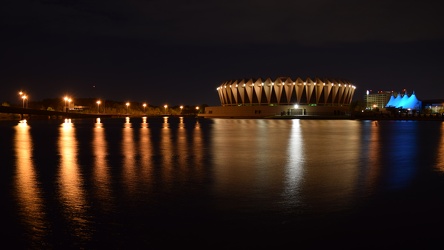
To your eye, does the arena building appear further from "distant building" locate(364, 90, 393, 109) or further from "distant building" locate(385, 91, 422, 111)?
"distant building" locate(364, 90, 393, 109)

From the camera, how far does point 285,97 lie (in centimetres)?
10938

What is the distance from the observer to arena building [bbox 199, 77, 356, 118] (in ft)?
337

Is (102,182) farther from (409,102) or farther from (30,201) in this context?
(409,102)

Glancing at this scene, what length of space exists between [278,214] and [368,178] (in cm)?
416

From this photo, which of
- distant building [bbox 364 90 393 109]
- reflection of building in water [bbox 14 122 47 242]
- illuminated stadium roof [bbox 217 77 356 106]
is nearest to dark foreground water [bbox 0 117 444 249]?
reflection of building in water [bbox 14 122 47 242]

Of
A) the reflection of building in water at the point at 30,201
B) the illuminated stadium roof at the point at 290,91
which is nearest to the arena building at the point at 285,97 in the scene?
the illuminated stadium roof at the point at 290,91

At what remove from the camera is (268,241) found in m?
5.20

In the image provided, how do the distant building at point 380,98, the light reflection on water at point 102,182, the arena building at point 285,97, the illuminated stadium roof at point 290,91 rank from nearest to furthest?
the light reflection on water at point 102,182 → the arena building at point 285,97 → the illuminated stadium roof at point 290,91 → the distant building at point 380,98

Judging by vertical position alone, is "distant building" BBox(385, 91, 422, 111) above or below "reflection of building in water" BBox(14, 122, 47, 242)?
above

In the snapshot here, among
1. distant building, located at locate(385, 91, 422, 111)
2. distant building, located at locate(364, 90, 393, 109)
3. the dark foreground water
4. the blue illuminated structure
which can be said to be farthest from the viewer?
distant building, located at locate(364, 90, 393, 109)

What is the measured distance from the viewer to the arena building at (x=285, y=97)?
10269 cm

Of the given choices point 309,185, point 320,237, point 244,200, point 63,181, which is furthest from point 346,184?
point 63,181

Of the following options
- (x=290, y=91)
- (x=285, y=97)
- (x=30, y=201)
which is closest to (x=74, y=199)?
(x=30, y=201)

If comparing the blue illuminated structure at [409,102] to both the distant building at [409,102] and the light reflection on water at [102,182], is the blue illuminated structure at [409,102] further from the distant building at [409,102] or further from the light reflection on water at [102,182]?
the light reflection on water at [102,182]
